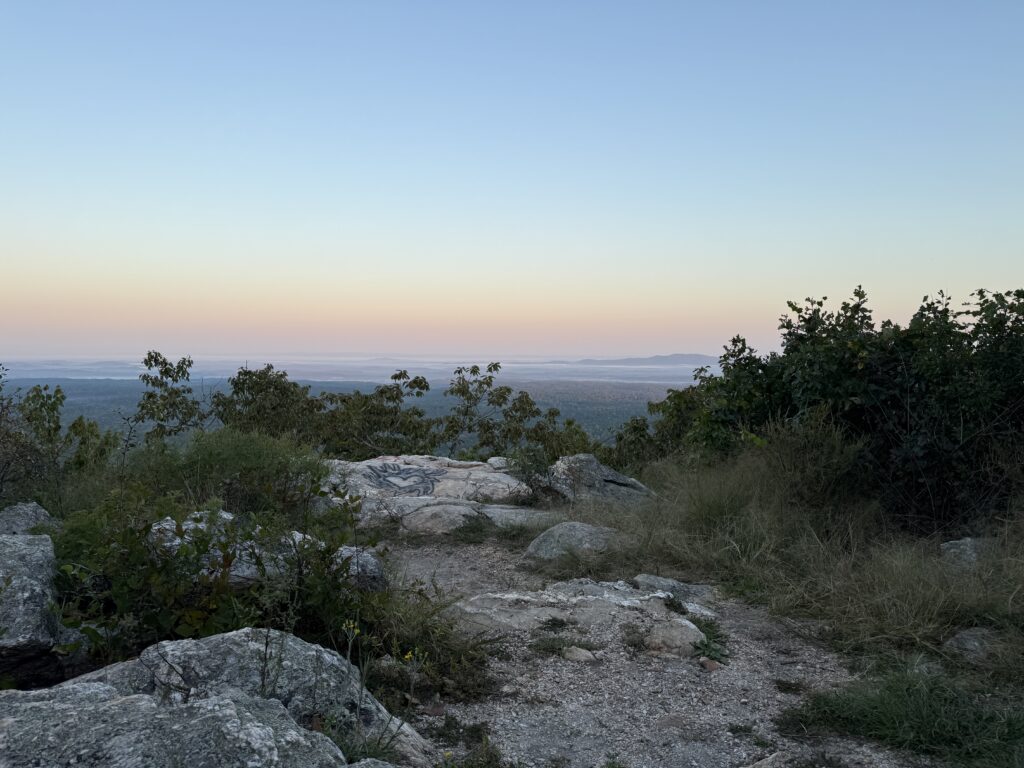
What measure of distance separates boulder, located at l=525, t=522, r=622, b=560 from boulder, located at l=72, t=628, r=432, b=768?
3.57m

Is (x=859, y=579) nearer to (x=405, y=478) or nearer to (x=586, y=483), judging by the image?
(x=586, y=483)

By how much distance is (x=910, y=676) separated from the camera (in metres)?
4.05

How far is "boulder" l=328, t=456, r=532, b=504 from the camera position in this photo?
9641mm

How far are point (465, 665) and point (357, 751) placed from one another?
1.24m

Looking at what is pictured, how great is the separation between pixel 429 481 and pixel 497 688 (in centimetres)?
628

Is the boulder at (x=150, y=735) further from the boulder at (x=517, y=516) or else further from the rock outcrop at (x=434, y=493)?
the boulder at (x=517, y=516)

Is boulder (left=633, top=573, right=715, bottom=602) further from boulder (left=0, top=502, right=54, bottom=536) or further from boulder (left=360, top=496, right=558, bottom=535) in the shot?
boulder (left=0, top=502, right=54, bottom=536)

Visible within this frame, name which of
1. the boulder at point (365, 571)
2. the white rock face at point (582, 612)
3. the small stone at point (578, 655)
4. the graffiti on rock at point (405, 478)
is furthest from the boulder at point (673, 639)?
the graffiti on rock at point (405, 478)

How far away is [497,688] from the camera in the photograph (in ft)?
13.6

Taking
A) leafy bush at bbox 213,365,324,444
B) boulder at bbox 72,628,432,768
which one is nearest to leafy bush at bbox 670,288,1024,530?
boulder at bbox 72,628,432,768

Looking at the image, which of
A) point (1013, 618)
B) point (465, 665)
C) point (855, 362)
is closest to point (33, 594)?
point (465, 665)

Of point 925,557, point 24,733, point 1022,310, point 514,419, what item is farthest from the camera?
point 514,419

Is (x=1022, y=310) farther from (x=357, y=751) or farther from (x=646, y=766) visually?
(x=357, y=751)

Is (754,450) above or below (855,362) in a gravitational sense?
below
